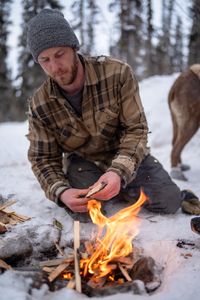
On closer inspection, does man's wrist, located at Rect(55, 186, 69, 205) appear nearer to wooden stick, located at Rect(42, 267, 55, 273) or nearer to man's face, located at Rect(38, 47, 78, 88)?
wooden stick, located at Rect(42, 267, 55, 273)

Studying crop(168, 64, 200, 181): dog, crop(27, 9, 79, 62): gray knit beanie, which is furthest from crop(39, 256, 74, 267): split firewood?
crop(168, 64, 200, 181): dog

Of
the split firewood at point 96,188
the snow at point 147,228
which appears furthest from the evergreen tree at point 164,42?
the split firewood at point 96,188

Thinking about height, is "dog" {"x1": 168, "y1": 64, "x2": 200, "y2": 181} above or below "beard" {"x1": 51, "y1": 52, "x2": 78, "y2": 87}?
below

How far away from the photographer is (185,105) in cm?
540

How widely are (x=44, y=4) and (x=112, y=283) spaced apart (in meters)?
12.0

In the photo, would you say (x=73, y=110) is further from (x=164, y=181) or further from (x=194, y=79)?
(x=194, y=79)

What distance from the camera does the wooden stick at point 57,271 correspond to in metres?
2.40

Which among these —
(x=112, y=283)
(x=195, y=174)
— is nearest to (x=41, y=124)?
(x=112, y=283)

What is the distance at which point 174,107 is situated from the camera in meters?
5.59

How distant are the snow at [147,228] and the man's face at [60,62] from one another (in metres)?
1.32

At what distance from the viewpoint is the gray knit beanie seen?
3102mm

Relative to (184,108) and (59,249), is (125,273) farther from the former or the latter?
(184,108)

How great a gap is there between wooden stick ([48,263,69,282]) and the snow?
0.08 metres

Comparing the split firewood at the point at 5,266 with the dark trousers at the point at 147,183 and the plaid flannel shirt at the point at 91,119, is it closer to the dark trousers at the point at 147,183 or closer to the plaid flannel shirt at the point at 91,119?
the plaid flannel shirt at the point at 91,119
